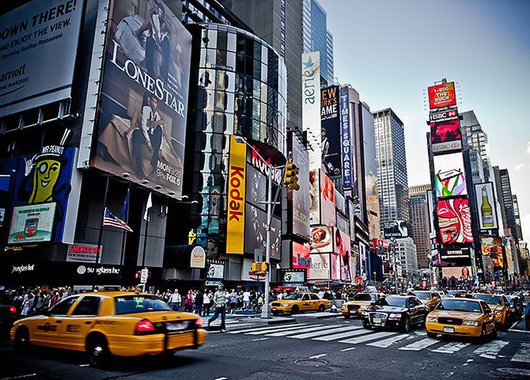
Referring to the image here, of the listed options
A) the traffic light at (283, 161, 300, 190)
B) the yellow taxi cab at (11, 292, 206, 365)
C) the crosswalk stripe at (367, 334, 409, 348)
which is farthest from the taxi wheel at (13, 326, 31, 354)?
the traffic light at (283, 161, 300, 190)

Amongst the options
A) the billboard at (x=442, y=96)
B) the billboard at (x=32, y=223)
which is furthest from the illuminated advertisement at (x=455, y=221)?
the billboard at (x=32, y=223)

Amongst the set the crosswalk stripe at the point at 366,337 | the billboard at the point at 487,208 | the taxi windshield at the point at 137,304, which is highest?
the billboard at the point at 487,208

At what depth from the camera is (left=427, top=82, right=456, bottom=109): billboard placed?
115 metres

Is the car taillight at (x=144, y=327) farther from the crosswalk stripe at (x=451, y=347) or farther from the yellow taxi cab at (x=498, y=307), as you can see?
the yellow taxi cab at (x=498, y=307)

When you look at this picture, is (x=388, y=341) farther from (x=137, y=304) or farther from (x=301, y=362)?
(x=137, y=304)

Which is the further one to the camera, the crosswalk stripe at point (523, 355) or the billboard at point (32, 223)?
the billboard at point (32, 223)

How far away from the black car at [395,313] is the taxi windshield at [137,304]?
10.3 m

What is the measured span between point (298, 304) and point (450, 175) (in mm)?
96668

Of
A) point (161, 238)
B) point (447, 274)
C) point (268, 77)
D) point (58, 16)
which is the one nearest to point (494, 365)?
point (161, 238)

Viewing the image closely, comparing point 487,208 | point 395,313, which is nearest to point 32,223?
point 395,313

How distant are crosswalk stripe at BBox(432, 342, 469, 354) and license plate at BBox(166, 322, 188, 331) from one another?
733 cm

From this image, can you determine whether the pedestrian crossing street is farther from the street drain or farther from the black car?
the street drain

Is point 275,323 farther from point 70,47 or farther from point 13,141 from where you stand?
point 13,141

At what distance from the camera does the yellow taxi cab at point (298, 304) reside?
26.8m
